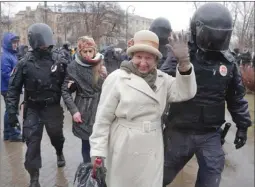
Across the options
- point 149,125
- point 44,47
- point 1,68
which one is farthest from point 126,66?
point 1,68

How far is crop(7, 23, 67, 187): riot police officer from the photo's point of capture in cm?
410

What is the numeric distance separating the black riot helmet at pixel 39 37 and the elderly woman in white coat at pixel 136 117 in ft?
5.56

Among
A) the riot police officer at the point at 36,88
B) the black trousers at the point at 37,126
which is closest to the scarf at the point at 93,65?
the riot police officer at the point at 36,88

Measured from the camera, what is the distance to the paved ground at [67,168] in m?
4.52

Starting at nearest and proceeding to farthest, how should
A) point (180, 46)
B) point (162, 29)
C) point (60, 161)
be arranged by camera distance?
point (180, 46) < point (162, 29) < point (60, 161)

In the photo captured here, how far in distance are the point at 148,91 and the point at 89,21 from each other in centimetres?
1834

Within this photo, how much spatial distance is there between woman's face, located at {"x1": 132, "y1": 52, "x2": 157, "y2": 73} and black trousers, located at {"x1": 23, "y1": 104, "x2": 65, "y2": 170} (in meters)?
1.88

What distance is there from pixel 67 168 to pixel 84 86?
1.46 m

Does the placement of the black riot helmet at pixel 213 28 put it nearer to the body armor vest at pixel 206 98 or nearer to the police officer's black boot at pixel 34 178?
the body armor vest at pixel 206 98

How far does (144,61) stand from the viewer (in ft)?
8.60

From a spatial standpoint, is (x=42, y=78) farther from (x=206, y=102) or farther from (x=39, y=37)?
(x=206, y=102)

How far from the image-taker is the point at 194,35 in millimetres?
3055

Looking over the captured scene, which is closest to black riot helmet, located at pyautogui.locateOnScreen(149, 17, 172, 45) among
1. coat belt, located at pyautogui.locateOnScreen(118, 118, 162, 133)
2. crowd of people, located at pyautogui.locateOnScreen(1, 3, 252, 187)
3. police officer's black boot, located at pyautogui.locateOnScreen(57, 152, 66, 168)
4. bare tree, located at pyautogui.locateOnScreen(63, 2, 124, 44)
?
crowd of people, located at pyautogui.locateOnScreen(1, 3, 252, 187)

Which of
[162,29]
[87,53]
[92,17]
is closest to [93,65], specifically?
[87,53]
